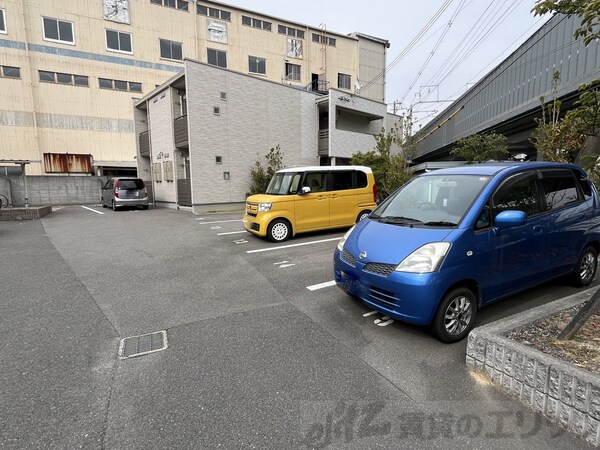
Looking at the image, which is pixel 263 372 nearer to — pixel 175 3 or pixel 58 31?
pixel 58 31

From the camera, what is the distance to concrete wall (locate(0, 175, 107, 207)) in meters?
18.8

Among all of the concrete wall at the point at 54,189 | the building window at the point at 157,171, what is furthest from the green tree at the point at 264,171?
the concrete wall at the point at 54,189

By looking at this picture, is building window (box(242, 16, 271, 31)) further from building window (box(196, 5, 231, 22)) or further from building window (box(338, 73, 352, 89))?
building window (box(338, 73, 352, 89))

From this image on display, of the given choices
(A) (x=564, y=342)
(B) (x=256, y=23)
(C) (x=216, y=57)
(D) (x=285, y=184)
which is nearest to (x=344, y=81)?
(B) (x=256, y=23)

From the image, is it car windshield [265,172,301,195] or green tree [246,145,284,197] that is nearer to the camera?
car windshield [265,172,301,195]

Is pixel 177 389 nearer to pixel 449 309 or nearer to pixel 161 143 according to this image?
pixel 449 309

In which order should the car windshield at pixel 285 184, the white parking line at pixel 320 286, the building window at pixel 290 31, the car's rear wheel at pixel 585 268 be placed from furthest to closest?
1. the building window at pixel 290 31
2. the car windshield at pixel 285 184
3. the white parking line at pixel 320 286
4. the car's rear wheel at pixel 585 268

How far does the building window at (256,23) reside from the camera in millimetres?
27122

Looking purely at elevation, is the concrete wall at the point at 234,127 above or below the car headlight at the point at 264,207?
above

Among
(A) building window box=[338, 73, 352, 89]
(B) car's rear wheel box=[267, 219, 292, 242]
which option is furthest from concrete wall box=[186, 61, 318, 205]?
(A) building window box=[338, 73, 352, 89]

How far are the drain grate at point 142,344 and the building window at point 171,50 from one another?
27.0m

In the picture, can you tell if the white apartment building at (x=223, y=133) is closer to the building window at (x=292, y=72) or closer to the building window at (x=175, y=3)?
the building window at (x=175, y=3)

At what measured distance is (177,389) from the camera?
2498 mm

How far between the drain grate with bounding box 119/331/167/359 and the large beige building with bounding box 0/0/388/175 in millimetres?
20981
